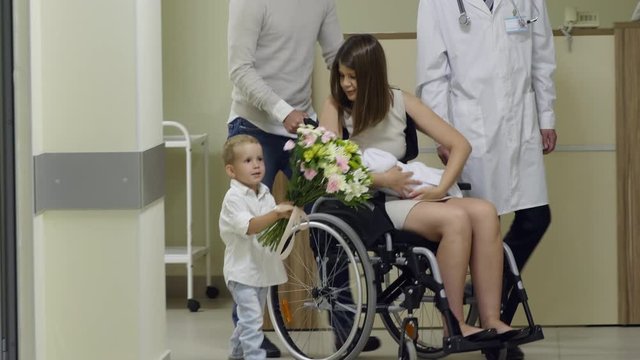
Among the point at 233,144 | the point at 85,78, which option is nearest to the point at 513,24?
the point at 233,144

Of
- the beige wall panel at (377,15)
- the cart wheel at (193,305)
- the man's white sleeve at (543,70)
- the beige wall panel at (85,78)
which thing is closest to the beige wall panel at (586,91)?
the man's white sleeve at (543,70)

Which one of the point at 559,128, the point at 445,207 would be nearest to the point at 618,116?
the point at 559,128

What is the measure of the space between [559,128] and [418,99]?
938mm

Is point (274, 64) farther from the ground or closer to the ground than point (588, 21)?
closer to the ground

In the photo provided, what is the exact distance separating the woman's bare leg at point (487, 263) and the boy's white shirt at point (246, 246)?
0.62 metres

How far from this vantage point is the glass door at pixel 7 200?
323 cm

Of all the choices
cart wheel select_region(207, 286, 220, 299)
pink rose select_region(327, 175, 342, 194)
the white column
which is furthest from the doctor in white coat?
cart wheel select_region(207, 286, 220, 299)

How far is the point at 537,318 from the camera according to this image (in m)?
5.13

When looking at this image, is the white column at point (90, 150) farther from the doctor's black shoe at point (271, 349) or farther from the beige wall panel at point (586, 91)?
the beige wall panel at point (586, 91)

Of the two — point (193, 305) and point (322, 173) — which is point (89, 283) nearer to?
point (322, 173)

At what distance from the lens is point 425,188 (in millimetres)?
4195

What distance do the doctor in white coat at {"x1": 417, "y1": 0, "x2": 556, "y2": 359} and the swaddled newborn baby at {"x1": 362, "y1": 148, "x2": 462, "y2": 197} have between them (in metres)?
0.17

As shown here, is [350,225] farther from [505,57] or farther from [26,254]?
[26,254]

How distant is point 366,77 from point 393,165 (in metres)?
Result: 0.30
